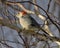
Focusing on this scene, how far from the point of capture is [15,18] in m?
2.24

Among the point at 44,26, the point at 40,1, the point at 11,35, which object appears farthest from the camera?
the point at 11,35

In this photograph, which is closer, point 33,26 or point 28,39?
point 33,26

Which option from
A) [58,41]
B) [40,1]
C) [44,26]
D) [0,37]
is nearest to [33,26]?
[44,26]

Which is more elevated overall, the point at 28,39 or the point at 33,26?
the point at 33,26

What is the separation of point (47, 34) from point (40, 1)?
1431mm

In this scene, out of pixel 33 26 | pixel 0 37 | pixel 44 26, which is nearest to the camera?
pixel 44 26

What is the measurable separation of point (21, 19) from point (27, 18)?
5 cm

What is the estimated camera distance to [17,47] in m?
3.01

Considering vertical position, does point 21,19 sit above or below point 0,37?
above

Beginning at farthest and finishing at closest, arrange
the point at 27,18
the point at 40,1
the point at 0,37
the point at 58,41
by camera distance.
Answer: the point at 40,1
the point at 0,37
the point at 27,18
the point at 58,41

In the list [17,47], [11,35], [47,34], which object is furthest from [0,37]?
[47,34]

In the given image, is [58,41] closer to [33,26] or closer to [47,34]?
[47,34]


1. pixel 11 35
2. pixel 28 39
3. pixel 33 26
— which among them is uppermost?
pixel 33 26

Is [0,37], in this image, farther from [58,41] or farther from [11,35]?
[58,41]
